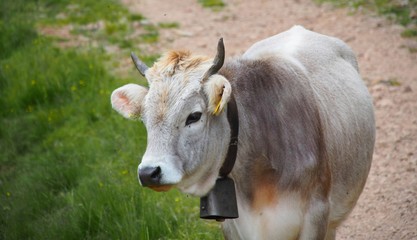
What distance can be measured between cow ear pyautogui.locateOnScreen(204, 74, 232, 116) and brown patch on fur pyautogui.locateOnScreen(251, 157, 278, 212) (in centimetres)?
46

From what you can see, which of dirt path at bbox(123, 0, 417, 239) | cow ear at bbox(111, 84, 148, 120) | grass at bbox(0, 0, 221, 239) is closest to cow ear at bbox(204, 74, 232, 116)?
cow ear at bbox(111, 84, 148, 120)

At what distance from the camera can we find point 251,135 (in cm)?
450

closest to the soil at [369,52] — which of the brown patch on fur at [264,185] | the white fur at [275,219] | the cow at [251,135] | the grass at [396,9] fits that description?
the grass at [396,9]

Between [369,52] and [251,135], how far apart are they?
16.9 ft

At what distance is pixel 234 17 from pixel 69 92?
116 inches

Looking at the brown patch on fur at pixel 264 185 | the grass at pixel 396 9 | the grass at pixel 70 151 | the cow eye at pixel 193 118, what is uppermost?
the cow eye at pixel 193 118

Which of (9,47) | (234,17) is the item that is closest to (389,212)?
(234,17)

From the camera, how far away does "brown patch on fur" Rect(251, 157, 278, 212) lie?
176 inches

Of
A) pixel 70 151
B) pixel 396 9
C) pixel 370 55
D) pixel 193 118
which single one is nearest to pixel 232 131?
pixel 193 118

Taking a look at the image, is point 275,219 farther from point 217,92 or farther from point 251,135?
point 217,92

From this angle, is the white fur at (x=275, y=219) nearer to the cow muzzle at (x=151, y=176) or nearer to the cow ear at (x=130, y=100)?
the cow muzzle at (x=151, y=176)

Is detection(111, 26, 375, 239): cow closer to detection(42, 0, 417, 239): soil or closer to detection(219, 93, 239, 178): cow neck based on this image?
detection(219, 93, 239, 178): cow neck

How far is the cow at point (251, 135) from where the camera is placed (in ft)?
13.8

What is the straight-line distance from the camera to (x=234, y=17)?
36.7 feet
